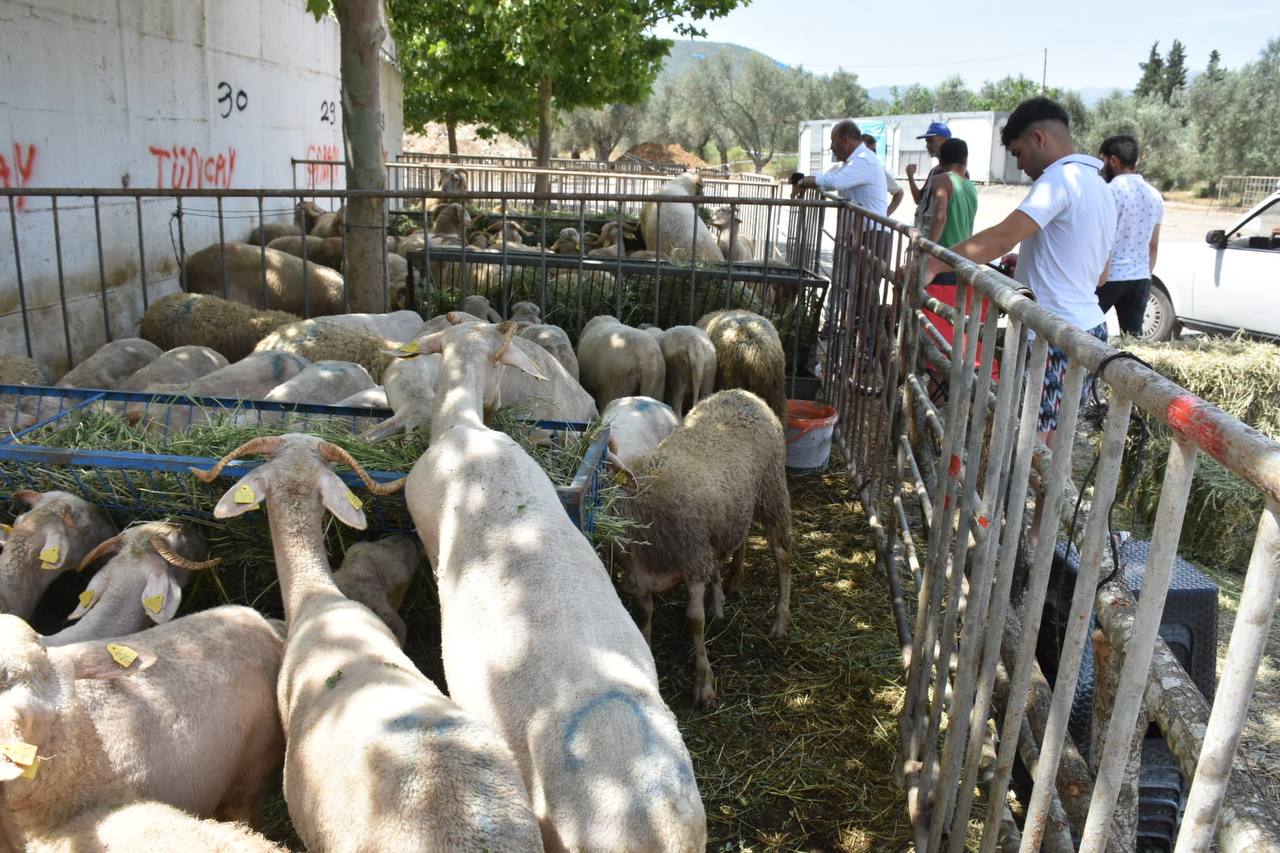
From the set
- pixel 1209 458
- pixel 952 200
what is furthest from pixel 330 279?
pixel 1209 458

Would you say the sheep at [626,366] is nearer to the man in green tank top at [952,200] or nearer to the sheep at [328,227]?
the man in green tank top at [952,200]

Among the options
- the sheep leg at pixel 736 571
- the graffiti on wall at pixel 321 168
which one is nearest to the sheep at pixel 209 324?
the sheep leg at pixel 736 571

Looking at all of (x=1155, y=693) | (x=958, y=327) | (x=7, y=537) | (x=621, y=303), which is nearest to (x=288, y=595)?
(x=7, y=537)

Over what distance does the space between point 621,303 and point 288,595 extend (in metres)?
5.45

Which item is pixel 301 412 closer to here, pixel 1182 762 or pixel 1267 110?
pixel 1182 762

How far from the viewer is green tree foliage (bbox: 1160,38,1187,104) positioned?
2945 inches

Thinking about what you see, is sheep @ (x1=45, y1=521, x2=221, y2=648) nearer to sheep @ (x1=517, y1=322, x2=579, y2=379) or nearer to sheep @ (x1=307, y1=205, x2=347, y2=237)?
sheep @ (x1=517, y1=322, x2=579, y2=379)

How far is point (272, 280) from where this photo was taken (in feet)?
29.7

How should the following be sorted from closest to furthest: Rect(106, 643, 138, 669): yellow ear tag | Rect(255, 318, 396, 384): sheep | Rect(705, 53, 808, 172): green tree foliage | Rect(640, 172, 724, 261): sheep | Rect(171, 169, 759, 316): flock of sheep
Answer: Rect(106, 643, 138, 669): yellow ear tag < Rect(255, 318, 396, 384): sheep < Rect(171, 169, 759, 316): flock of sheep < Rect(640, 172, 724, 261): sheep < Rect(705, 53, 808, 172): green tree foliage

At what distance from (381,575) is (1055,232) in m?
3.22

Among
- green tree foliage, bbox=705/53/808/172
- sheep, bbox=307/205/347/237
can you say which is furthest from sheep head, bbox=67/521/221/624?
green tree foliage, bbox=705/53/808/172

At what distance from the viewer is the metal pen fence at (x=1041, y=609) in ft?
4.70

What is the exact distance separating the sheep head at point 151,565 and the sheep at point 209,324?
3684mm

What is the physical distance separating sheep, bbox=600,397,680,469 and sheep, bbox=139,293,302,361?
3111 millimetres
